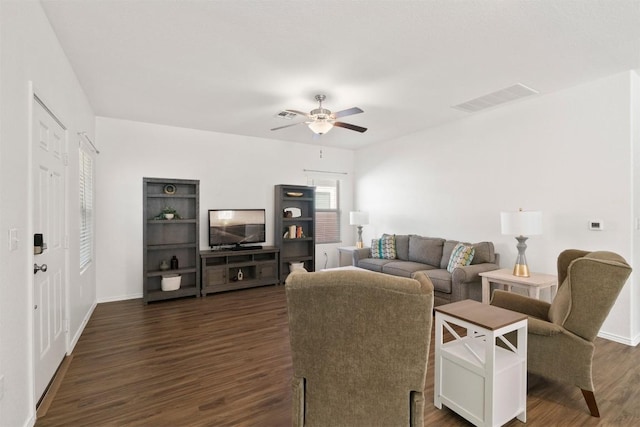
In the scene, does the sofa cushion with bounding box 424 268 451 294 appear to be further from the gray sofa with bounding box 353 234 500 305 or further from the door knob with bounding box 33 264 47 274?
the door knob with bounding box 33 264 47 274

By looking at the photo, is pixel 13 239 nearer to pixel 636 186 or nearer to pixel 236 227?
pixel 236 227

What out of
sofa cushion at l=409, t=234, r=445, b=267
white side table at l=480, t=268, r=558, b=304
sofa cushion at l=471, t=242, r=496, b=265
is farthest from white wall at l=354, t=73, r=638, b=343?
white side table at l=480, t=268, r=558, b=304

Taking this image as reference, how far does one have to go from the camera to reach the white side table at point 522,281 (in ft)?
10.7

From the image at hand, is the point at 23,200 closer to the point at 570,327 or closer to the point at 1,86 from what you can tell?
the point at 1,86

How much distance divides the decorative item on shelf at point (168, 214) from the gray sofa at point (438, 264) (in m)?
3.10

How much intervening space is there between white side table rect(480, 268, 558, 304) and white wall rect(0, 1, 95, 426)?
13.5 feet

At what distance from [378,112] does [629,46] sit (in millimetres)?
2551

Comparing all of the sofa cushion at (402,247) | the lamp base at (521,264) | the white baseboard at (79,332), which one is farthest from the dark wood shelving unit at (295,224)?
the lamp base at (521,264)

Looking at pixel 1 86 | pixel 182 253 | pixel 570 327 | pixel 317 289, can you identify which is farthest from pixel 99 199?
pixel 570 327

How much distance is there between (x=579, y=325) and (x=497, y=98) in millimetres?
2871

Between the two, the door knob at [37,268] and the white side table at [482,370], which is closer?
the white side table at [482,370]

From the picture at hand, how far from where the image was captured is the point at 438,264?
4820 millimetres

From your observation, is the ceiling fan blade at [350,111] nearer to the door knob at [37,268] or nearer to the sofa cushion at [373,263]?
the sofa cushion at [373,263]

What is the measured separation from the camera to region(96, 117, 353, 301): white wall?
15.6ft
